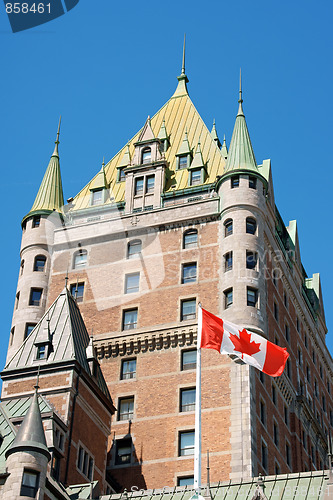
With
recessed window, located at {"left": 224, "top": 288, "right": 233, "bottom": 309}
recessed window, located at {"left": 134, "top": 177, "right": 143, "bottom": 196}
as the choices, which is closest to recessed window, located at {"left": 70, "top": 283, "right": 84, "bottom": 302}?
recessed window, located at {"left": 134, "top": 177, "right": 143, "bottom": 196}

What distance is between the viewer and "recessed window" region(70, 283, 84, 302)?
79.7 meters

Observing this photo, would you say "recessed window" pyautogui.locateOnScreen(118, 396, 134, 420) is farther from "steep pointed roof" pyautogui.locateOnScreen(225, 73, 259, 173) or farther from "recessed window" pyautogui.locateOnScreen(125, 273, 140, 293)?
"steep pointed roof" pyautogui.locateOnScreen(225, 73, 259, 173)

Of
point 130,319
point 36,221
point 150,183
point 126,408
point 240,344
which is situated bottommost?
point 240,344

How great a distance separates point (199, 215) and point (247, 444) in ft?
64.3

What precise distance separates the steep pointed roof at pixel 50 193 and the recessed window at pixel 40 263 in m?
3.93

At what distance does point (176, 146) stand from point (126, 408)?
25.2m

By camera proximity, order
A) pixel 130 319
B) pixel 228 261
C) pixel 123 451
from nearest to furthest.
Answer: pixel 123 451 → pixel 228 261 → pixel 130 319

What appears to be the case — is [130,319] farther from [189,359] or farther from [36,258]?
[36,258]

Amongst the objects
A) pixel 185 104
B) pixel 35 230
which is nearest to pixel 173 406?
pixel 35 230

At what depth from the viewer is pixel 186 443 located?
69500 millimetres

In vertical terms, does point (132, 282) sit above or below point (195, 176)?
below

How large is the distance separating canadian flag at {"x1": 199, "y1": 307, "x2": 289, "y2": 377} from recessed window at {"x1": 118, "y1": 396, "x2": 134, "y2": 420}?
2191 cm

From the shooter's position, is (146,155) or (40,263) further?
(146,155)

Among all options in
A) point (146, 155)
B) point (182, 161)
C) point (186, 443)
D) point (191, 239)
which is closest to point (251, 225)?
point (191, 239)
